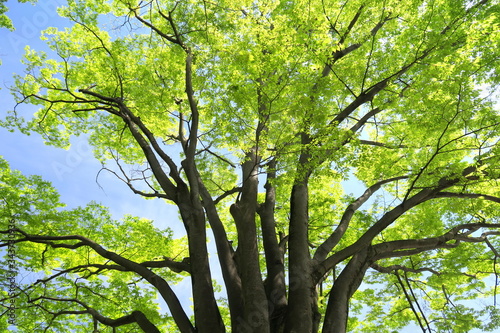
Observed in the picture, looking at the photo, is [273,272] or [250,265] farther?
[273,272]

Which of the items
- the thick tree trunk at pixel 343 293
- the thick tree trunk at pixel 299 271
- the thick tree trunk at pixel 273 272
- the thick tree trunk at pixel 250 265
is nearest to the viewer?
the thick tree trunk at pixel 250 265

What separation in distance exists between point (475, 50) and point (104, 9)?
7.01 meters

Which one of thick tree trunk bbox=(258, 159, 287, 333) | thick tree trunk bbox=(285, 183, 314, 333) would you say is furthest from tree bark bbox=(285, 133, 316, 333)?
thick tree trunk bbox=(258, 159, 287, 333)

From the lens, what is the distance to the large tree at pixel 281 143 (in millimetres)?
5102

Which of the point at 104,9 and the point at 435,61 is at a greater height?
the point at 104,9

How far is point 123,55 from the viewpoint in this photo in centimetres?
770

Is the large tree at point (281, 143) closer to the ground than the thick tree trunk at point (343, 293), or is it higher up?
higher up

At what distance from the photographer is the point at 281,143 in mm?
Answer: 5441

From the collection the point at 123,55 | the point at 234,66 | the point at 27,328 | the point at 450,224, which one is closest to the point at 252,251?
the point at 234,66

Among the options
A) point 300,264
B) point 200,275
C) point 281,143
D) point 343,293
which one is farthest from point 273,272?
point 281,143

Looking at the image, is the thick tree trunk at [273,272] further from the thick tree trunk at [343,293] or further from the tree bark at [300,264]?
the thick tree trunk at [343,293]

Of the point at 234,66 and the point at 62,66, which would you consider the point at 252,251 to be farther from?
the point at 62,66

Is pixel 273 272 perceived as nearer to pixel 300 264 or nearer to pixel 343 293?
pixel 300 264

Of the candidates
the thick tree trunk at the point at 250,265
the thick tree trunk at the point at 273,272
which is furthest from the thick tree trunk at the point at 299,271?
the thick tree trunk at the point at 250,265
